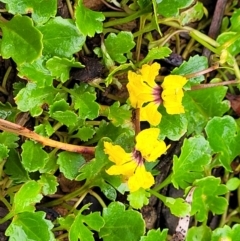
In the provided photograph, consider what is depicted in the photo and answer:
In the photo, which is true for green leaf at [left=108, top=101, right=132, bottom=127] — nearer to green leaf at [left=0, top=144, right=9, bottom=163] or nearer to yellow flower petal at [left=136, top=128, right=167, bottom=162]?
yellow flower petal at [left=136, top=128, right=167, bottom=162]

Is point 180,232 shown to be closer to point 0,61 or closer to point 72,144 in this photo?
point 72,144

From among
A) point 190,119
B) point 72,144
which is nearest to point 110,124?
point 72,144

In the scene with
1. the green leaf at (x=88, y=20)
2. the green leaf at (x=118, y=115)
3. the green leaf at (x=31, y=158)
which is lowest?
the green leaf at (x=31, y=158)

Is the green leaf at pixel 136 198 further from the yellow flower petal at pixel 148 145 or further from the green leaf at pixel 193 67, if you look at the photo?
the green leaf at pixel 193 67

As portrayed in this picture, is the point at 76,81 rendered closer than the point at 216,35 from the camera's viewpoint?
Yes

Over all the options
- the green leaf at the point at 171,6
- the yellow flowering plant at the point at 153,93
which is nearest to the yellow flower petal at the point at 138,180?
the yellow flowering plant at the point at 153,93

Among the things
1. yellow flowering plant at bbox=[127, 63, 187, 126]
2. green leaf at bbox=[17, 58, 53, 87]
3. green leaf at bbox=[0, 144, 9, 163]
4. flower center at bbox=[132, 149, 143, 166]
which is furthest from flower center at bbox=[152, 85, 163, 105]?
green leaf at bbox=[0, 144, 9, 163]
